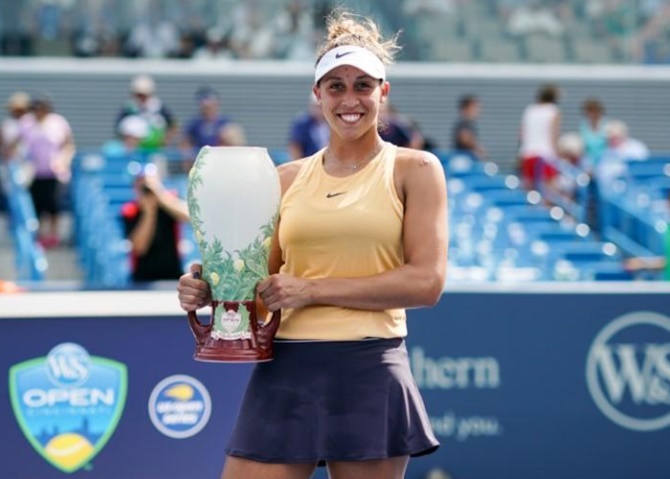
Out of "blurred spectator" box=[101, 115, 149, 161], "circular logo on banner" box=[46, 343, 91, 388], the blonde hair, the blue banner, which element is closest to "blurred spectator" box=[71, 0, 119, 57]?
"blurred spectator" box=[101, 115, 149, 161]

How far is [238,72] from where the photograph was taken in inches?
762

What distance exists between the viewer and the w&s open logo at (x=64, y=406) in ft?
20.2

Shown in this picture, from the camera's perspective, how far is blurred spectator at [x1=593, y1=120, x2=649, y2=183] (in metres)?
14.3

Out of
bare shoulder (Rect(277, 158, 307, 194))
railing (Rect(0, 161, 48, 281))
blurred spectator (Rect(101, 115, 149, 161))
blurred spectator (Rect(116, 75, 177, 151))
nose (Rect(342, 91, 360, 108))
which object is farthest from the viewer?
blurred spectator (Rect(116, 75, 177, 151))

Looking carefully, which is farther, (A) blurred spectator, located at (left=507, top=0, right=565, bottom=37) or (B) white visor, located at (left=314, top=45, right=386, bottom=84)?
(A) blurred spectator, located at (left=507, top=0, right=565, bottom=37)

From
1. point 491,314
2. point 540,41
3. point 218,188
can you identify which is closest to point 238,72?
point 540,41

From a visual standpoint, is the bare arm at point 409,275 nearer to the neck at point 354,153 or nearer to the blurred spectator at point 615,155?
the neck at point 354,153

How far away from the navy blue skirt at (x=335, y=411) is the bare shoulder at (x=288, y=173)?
44 cm

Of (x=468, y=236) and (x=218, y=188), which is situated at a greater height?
(x=218, y=188)

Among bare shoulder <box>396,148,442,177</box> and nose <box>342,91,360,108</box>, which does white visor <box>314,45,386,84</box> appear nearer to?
nose <box>342,91,360,108</box>

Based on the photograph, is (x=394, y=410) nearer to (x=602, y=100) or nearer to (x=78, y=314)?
(x=78, y=314)

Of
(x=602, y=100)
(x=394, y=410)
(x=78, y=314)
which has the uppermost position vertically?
(x=394, y=410)

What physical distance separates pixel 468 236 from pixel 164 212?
128 inches

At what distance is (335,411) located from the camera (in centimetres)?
409
